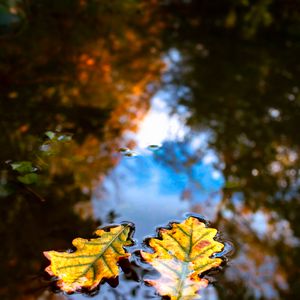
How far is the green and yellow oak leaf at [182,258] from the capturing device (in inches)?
39.0

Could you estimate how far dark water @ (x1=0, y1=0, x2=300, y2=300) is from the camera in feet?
3.91

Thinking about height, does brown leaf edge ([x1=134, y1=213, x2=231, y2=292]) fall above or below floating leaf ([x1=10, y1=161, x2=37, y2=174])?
below

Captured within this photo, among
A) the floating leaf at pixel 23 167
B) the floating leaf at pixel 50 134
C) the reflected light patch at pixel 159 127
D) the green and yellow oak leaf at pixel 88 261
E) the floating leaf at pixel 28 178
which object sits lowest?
the green and yellow oak leaf at pixel 88 261

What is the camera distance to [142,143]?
190 centimetres

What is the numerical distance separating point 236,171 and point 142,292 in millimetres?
899

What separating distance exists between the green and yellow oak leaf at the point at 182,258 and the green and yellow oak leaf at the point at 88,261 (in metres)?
0.09

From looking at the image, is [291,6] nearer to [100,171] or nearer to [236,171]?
[236,171]

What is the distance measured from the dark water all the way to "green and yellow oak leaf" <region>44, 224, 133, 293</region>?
0.11ft

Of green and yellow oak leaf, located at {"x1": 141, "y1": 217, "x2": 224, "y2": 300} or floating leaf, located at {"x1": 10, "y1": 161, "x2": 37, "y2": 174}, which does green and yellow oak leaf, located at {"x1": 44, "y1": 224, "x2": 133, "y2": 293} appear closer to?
green and yellow oak leaf, located at {"x1": 141, "y1": 217, "x2": 224, "y2": 300}

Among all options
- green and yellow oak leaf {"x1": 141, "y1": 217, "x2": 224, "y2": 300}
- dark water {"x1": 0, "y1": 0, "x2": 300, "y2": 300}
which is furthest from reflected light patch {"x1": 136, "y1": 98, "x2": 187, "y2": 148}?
green and yellow oak leaf {"x1": 141, "y1": 217, "x2": 224, "y2": 300}

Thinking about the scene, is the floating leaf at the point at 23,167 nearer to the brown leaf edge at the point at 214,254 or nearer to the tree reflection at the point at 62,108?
the tree reflection at the point at 62,108

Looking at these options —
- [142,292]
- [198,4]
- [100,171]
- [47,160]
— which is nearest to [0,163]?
[47,160]

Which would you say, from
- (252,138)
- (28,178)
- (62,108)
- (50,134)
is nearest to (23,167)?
(28,178)

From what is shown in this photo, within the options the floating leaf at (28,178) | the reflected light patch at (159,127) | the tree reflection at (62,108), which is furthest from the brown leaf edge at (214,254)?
the reflected light patch at (159,127)
